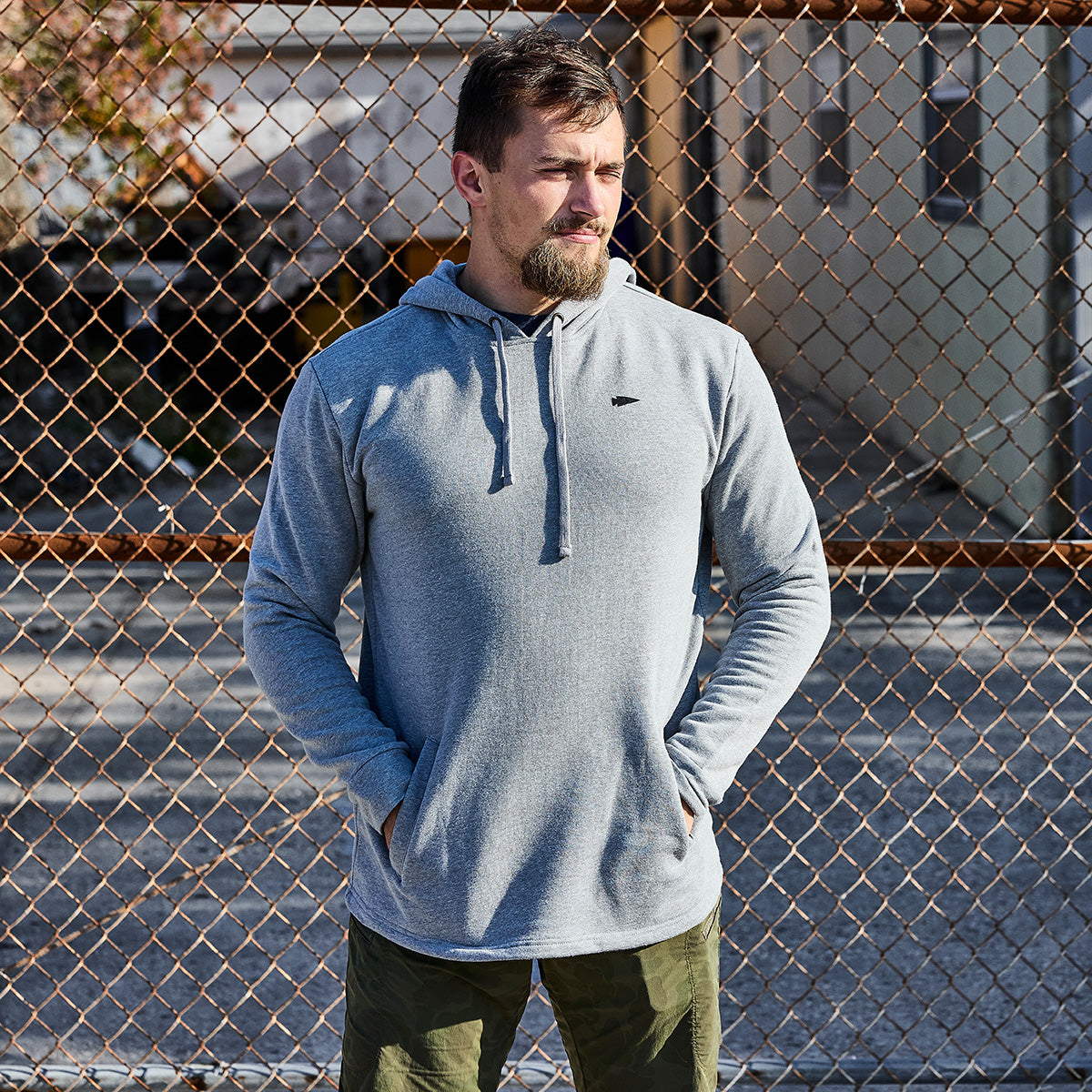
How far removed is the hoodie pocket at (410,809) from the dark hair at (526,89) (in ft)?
2.72

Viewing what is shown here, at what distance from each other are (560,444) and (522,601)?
22cm

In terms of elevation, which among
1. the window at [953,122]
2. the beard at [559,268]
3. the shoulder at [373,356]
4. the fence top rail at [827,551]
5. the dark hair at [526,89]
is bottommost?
the fence top rail at [827,551]

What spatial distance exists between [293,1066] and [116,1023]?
2.36 feet

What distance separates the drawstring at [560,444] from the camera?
1781mm

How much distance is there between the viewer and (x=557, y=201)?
5.93 ft

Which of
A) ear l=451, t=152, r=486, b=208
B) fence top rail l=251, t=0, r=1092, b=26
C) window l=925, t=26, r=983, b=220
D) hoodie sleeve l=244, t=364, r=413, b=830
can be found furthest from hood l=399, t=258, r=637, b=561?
window l=925, t=26, r=983, b=220

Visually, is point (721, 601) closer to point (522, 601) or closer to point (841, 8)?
point (841, 8)

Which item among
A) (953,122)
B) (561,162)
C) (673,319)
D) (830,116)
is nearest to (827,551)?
(673,319)

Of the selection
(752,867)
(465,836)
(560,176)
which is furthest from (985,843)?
(560,176)

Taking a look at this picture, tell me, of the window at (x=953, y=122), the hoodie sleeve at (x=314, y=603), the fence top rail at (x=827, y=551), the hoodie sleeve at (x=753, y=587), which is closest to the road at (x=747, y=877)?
the fence top rail at (x=827, y=551)

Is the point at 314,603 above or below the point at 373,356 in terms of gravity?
below

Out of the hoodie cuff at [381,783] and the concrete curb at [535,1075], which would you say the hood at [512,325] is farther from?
the concrete curb at [535,1075]

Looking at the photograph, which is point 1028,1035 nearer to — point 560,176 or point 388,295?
point 560,176

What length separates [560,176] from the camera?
1807 millimetres
